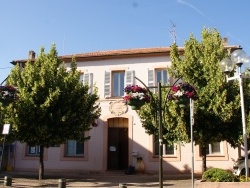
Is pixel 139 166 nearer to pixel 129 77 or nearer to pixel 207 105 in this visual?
pixel 129 77

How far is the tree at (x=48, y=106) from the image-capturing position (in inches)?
635

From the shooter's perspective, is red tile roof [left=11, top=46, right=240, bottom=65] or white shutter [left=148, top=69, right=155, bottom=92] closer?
white shutter [left=148, top=69, right=155, bottom=92]

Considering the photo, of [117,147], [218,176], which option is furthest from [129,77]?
[218,176]

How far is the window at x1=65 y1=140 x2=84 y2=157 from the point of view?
880 inches

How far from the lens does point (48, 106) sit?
636 inches

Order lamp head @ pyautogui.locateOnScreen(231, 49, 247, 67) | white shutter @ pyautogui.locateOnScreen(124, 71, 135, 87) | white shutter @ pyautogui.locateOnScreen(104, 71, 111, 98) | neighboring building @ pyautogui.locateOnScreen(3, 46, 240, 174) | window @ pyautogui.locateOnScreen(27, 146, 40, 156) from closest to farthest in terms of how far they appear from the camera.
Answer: lamp head @ pyautogui.locateOnScreen(231, 49, 247, 67) → neighboring building @ pyautogui.locateOnScreen(3, 46, 240, 174) → white shutter @ pyautogui.locateOnScreen(124, 71, 135, 87) → white shutter @ pyautogui.locateOnScreen(104, 71, 111, 98) → window @ pyautogui.locateOnScreen(27, 146, 40, 156)

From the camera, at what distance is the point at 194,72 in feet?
53.8

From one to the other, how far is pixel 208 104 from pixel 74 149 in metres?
10.3

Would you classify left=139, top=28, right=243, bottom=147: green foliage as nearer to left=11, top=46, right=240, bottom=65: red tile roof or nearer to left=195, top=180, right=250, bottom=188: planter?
left=195, top=180, right=250, bottom=188: planter

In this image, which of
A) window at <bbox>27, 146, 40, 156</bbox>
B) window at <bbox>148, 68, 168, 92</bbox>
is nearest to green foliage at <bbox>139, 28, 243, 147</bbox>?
window at <bbox>148, 68, 168, 92</bbox>

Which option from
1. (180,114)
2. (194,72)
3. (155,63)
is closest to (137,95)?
(180,114)

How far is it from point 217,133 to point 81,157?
9584mm

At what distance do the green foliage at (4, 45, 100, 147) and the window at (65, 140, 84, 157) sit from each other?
5.13 meters

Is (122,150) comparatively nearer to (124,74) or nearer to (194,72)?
(124,74)
